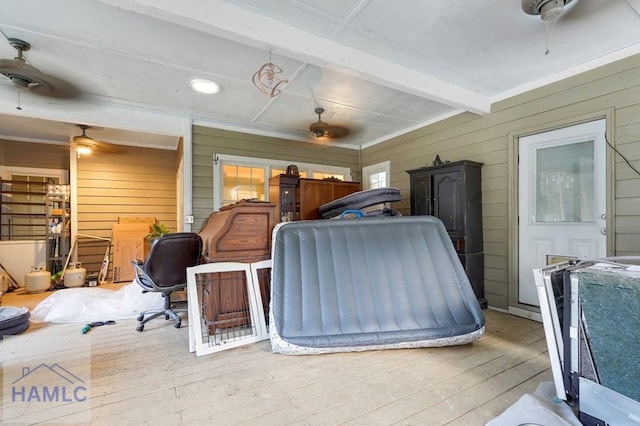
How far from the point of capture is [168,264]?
2.79 m

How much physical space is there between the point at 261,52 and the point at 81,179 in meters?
5.04

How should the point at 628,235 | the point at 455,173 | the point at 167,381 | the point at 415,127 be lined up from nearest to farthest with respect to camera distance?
the point at 167,381 < the point at 628,235 < the point at 455,173 < the point at 415,127

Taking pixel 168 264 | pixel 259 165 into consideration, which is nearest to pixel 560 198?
pixel 259 165

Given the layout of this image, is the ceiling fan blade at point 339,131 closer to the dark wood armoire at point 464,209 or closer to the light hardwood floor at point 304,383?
the dark wood armoire at point 464,209

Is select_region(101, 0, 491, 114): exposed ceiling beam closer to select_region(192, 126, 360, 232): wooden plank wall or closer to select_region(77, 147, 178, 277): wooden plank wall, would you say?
select_region(192, 126, 360, 232): wooden plank wall

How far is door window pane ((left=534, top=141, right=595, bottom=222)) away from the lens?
2709 millimetres

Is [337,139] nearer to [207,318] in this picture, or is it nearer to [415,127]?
[415,127]

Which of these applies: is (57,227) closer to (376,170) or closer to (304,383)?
(304,383)

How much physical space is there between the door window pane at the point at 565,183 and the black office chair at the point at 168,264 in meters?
3.75

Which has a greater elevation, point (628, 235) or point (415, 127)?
point (415, 127)

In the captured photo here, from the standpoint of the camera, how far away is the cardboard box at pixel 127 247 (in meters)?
5.29

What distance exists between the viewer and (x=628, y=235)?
2.44m

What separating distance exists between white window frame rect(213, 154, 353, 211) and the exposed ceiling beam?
2451 mm

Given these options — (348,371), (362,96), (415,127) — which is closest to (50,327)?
(348,371)
